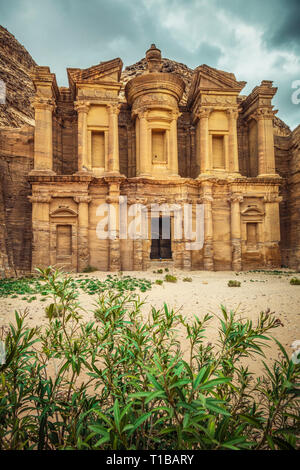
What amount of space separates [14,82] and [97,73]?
14.8 meters

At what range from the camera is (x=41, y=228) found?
1573cm

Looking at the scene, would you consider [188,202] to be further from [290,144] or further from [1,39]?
[1,39]

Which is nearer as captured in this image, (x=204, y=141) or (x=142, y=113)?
(x=142, y=113)

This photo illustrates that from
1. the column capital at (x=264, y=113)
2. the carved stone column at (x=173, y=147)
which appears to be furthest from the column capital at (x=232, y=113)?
the carved stone column at (x=173, y=147)

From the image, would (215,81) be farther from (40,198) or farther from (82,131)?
(40,198)

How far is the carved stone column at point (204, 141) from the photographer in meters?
17.8

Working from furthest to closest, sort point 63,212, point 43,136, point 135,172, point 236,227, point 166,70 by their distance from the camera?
point 166,70 → point 135,172 → point 236,227 → point 43,136 → point 63,212

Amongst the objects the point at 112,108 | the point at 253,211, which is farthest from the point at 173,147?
the point at 253,211

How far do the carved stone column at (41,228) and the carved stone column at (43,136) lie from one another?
2026 millimetres

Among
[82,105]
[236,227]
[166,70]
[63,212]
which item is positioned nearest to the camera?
[63,212]

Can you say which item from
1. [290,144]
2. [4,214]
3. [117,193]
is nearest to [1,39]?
[4,214]

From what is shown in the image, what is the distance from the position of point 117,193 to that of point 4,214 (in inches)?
318

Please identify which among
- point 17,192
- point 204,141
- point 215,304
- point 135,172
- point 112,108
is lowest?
point 215,304

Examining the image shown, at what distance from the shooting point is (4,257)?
15.0 metres
